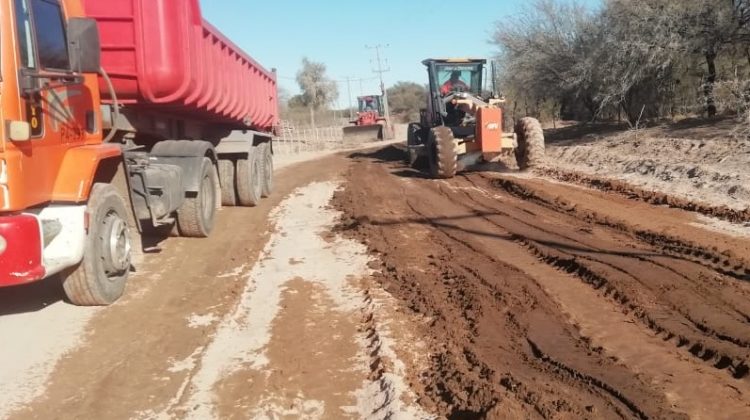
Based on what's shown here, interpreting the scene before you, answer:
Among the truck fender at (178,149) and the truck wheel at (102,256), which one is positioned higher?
the truck fender at (178,149)

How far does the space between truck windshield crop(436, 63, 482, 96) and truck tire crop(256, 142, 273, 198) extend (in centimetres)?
532

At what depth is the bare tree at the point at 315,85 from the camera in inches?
3334

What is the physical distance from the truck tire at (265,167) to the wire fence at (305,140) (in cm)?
1991

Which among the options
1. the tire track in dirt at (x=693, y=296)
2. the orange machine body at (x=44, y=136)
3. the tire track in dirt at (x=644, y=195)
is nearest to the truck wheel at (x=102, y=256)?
the orange machine body at (x=44, y=136)

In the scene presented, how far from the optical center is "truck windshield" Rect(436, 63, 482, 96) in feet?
57.7

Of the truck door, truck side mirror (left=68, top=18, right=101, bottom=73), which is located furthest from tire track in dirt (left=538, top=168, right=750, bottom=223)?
the truck door

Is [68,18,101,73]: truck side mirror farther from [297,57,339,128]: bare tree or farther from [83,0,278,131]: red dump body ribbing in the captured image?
[297,57,339,128]: bare tree

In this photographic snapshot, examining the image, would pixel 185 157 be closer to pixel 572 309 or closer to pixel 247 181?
pixel 247 181

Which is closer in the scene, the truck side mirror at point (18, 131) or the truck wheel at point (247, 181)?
the truck side mirror at point (18, 131)

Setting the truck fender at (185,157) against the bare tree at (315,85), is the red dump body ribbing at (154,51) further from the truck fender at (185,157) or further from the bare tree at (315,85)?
the bare tree at (315,85)

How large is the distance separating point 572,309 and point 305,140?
3969 cm

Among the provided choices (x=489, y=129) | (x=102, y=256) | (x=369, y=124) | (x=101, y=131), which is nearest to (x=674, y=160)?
(x=489, y=129)

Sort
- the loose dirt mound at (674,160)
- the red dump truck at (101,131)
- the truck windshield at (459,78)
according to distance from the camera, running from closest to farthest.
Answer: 1. the red dump truck at (101,131)
2. the loose dirt mound at (674,160)
3. the truck windshield at (459,78)

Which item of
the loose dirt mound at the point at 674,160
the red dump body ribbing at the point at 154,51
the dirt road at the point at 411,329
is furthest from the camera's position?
the loose dirt mound at the point at 674,160
